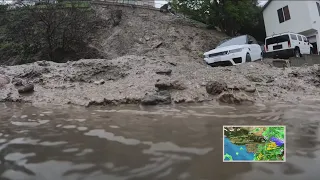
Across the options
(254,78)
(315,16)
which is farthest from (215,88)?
(315,16)

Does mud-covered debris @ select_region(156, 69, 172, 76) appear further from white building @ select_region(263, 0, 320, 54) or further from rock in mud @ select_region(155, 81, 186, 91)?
white building @ select_region(263, 0, 320, 54)

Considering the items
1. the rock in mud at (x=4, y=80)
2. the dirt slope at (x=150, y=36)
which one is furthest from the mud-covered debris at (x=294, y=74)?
the rock in mud at (x=4, y=80)

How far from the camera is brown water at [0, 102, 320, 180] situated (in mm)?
2766

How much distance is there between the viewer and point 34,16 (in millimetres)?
14188

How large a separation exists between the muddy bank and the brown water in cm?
125

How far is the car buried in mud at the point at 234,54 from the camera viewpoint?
11.0 metres

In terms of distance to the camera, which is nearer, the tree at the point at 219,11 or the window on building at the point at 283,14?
the tree at the point at 219,11

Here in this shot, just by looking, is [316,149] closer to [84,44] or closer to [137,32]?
[84,44]

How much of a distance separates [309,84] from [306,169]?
6.24 m

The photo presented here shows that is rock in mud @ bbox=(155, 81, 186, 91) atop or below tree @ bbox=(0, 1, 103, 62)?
below

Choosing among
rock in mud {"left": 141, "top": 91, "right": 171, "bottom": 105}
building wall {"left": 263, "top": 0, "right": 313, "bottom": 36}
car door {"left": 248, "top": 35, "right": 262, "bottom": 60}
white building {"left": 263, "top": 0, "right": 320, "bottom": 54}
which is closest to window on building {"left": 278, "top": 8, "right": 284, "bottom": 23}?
white building {"left": 263, "top": 0, "right": 320, "bottom": 54}

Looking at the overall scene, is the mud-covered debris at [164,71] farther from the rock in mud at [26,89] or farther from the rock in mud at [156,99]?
the rock in mud at [26,89]

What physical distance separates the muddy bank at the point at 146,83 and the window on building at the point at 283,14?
1616 cm

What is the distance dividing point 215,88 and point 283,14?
2040 centimetres
